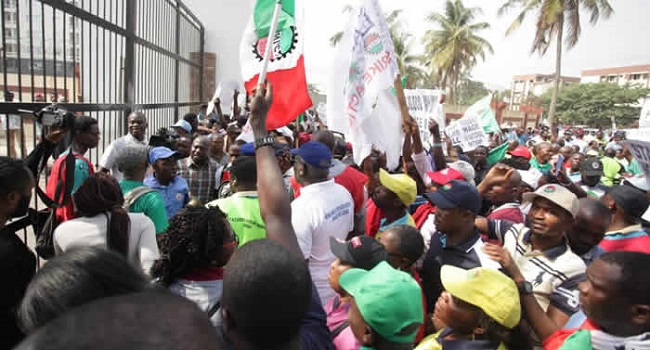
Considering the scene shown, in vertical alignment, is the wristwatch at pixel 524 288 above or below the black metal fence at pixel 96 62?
below

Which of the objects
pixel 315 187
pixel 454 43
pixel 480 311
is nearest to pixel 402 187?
pixel 315 187

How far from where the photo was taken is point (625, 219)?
3402 millimetres

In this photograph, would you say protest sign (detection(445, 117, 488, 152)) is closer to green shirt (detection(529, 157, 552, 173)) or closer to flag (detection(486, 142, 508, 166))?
flag (detection(486, 142, 508, 166))

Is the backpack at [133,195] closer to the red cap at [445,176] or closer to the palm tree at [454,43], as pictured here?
the red cap at [445,176]

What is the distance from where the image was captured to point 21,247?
1841 mm

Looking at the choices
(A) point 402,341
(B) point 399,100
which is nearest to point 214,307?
(A) point 402,341

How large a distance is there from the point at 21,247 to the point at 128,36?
533 centimetres

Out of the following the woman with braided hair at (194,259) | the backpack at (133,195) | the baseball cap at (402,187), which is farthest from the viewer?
the baseball cap at (402,187)

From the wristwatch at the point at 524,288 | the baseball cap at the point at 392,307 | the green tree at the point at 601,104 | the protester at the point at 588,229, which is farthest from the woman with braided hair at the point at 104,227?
the green tree at the point at 601,104

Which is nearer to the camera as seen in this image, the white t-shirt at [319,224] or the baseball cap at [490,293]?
the baseball cap at [490,293]

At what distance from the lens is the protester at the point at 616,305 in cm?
167

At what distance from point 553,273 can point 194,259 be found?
1812 millimetres

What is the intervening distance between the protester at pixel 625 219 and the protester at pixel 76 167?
144 inches

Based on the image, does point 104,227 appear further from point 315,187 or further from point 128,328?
point 128,328
